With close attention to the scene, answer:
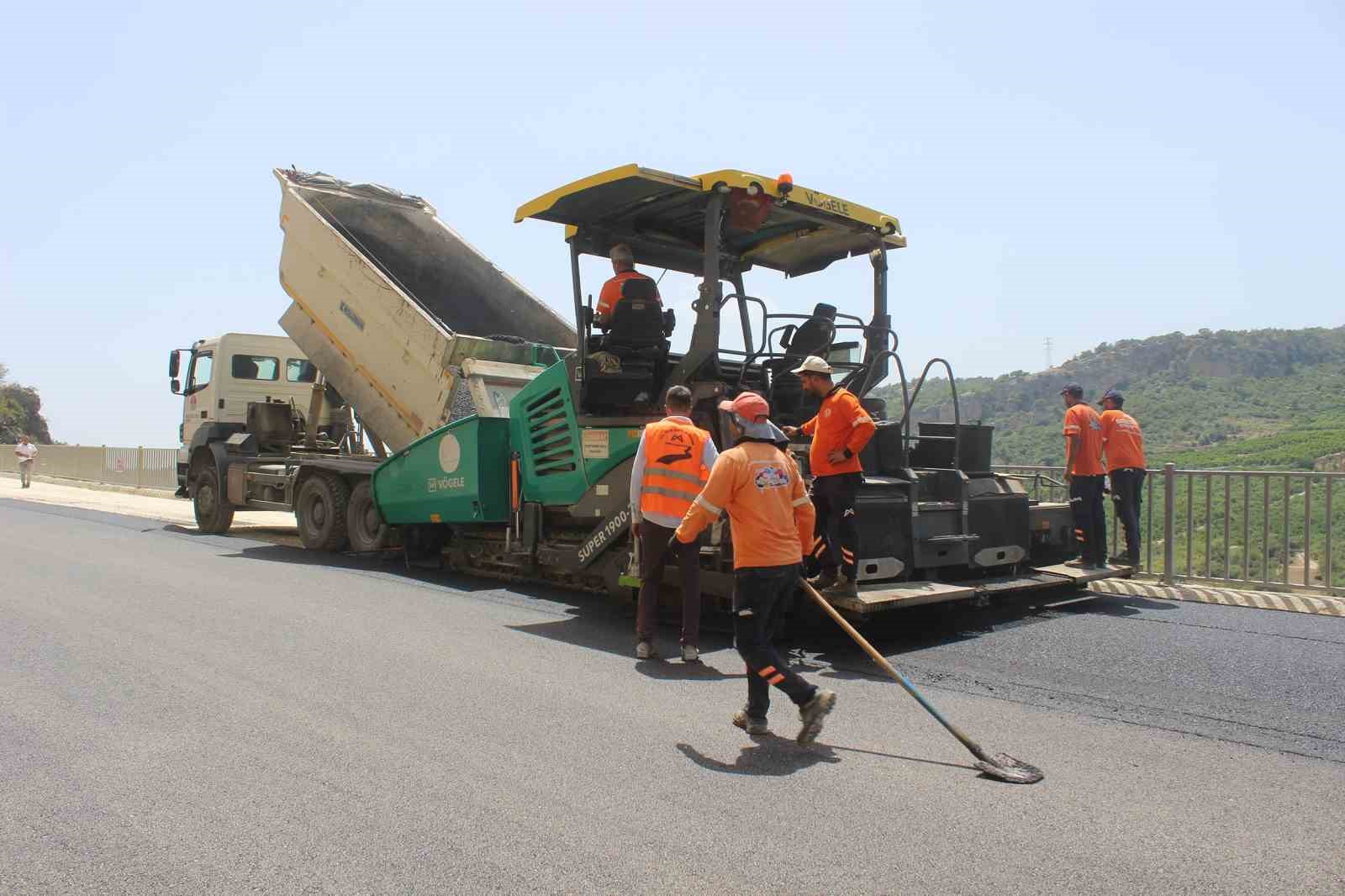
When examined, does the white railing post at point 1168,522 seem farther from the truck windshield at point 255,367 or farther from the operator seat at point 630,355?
the truck windshield at point 255,367

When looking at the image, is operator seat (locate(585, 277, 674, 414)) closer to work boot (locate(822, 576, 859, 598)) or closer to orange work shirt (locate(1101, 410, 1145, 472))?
work boot (locate(822, 576, 859, 598))

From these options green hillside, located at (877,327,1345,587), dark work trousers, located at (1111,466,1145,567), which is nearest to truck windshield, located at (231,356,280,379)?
green hillside, located at (877,327,1345,587)

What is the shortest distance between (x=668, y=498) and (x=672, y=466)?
0.20 m

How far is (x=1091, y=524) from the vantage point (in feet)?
26.6

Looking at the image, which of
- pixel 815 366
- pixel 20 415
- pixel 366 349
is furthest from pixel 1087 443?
pixel 20 415

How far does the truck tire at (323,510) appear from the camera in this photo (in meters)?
10.8

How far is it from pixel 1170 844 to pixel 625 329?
4775 mm

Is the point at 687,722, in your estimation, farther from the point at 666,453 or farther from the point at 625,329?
the point at 625,329

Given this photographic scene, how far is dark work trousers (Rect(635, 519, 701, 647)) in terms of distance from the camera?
6055mm

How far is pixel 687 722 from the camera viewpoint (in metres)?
4.70

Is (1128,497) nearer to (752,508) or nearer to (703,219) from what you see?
(703,219)

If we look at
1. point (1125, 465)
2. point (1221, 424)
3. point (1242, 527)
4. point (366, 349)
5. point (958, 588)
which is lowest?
point (958, 588)

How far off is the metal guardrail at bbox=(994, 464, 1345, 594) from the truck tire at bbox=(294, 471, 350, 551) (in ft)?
22.2

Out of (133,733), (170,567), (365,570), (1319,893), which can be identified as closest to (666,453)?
(133,733)
